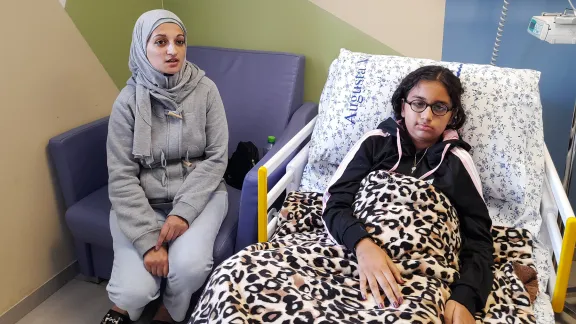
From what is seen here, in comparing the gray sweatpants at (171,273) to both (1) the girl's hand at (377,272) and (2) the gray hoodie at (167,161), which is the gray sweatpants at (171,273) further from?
(1) the girl's hand at (377,272)

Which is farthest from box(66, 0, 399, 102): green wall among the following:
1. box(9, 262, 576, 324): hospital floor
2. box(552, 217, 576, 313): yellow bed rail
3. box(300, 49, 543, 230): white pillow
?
box(552, 217, 576, 313): yellow bed rail

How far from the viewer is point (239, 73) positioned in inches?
92.3

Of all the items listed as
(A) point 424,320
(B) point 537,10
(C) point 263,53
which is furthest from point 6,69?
(B) point 537,10

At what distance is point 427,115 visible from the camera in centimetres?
151

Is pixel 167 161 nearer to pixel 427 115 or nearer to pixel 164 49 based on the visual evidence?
pixel 164 49

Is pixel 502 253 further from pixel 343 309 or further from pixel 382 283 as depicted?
pixel 343 309

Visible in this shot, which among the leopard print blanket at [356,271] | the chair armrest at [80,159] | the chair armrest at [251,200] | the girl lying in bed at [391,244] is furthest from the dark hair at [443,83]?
the chair armrest at [80,159]

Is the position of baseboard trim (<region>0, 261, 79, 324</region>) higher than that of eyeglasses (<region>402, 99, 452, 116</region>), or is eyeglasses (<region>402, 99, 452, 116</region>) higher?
eyeglasses (<region>402, 99, 452, 116</region>)

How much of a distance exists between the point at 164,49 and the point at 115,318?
940mm

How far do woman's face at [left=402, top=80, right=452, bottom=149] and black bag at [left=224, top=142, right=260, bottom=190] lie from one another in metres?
0.73

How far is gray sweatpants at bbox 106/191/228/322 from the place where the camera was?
1574 millimetres

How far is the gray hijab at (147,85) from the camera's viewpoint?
1.67 metres

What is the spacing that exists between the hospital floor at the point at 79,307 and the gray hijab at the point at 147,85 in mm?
660

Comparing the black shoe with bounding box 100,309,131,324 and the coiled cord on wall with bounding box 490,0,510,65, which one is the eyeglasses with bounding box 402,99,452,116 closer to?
the coiled cord on wall with bounding box 490,0,510,65
